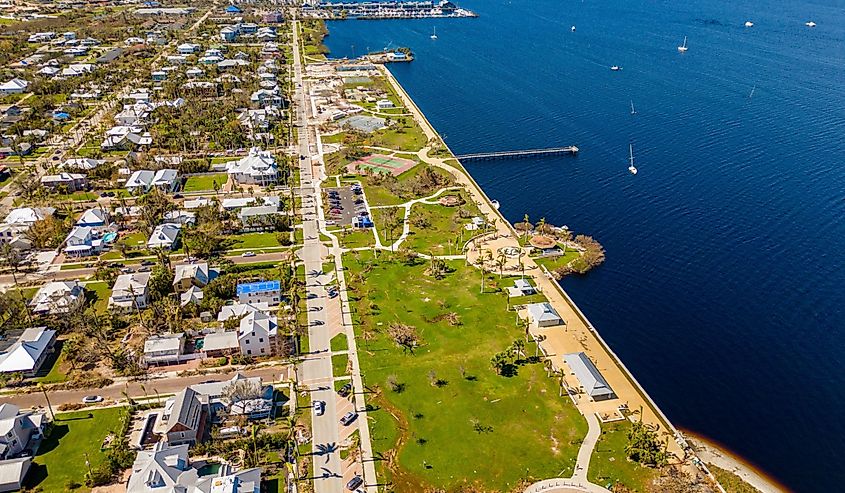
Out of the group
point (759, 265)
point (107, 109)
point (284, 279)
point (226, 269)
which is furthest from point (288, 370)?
point (107, 109)

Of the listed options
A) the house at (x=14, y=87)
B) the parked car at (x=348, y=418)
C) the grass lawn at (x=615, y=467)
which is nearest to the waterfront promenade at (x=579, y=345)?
the grass lawn at (x=615, y=467)

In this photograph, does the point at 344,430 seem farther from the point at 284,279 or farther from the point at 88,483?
the point at 284,279

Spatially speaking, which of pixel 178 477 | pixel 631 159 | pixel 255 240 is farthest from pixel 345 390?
pixel 631 159

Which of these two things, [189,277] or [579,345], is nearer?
[579,345]

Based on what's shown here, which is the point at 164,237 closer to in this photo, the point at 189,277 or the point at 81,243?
the point at 81,243

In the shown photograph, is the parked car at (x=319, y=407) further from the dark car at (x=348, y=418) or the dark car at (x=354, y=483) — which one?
the dark car at (x=354, y=483)

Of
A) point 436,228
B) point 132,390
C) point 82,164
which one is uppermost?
point 82,164
